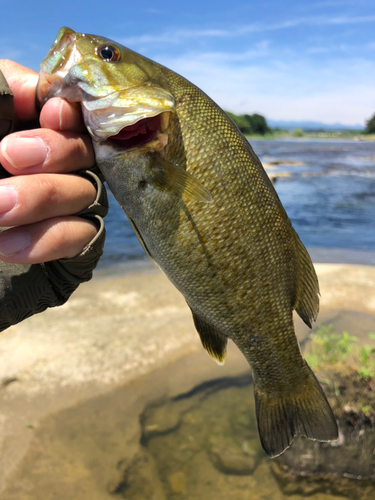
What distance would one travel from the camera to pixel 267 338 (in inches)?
80.7

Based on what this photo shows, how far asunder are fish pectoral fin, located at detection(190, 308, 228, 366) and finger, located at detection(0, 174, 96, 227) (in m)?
0.91

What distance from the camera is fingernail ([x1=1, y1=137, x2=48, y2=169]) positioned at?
4.59 feet

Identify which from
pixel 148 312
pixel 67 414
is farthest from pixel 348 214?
pixel 67 414

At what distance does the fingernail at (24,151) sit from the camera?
55.1 inches

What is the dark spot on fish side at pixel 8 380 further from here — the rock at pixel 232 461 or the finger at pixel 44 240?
the finger at pixel 44 240

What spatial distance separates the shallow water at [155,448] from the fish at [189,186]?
248 cm

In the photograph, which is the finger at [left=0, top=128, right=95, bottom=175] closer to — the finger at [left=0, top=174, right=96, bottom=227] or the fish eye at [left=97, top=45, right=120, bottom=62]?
the finger at [left=0, top=174, right=96, bottom=227]

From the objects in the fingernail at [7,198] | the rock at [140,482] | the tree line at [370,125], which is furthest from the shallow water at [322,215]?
the tree line at [370,125]

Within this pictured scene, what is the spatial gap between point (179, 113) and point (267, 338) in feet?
4.12

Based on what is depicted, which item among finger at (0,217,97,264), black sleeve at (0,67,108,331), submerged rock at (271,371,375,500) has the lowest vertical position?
submerged rock at (271,371,375,500)

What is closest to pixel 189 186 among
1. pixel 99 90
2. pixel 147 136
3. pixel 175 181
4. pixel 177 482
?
pixel 175 181

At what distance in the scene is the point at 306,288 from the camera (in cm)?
208

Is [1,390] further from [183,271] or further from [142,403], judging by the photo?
[183,271]

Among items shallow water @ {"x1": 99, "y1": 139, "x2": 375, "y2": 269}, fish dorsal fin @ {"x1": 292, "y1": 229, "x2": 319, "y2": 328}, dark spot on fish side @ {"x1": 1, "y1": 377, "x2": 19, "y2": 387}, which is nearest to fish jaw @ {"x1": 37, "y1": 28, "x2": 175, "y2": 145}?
fish dorsal fin @ {"x1": 292, "y1": 229, "x2": 319, "y2": 328}
